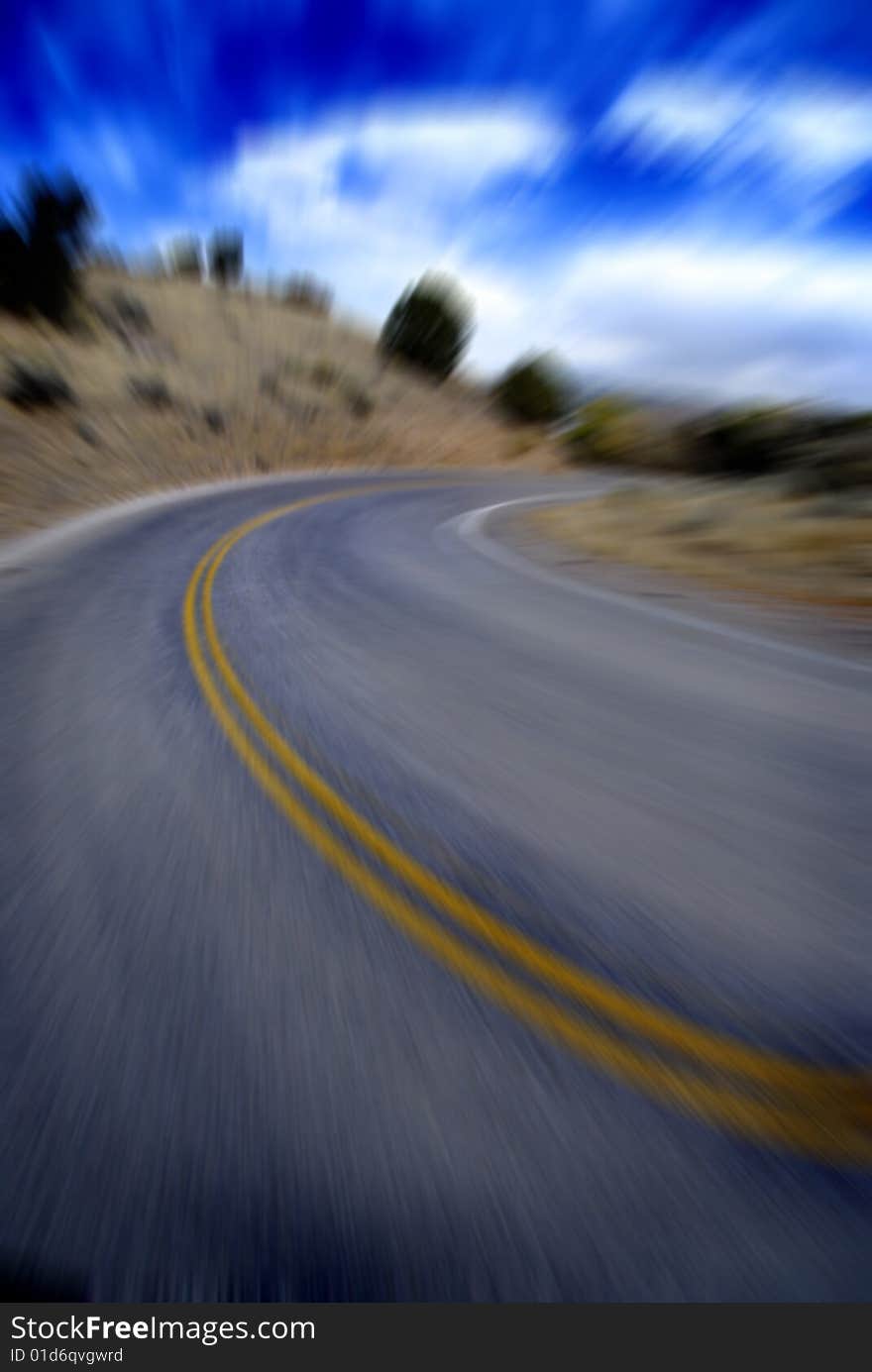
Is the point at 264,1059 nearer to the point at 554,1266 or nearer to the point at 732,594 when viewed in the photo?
the point at 554,1266

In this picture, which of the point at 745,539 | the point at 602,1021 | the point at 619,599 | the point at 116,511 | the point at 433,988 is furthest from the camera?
the point at 116,511

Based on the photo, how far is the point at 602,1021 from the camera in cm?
241

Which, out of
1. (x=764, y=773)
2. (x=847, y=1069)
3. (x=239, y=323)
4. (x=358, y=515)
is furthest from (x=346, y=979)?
(x=239, y=323)

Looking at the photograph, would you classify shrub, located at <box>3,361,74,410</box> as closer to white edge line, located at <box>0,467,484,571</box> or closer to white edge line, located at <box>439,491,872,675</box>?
white edge line, located at <box>0,467,484,571</box>

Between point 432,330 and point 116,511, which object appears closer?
point 116,511

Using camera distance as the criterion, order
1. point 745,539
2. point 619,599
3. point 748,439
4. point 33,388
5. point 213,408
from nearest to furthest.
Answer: point 619,599
point 745,539
point 33,388
point 213,408
point 748,439

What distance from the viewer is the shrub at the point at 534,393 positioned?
141 feet

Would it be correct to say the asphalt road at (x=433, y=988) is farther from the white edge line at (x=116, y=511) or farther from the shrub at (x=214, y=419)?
the shrub at (x=214, y=419)

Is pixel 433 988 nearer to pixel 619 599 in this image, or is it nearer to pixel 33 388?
pixel 619 599

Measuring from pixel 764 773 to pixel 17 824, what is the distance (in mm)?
4358

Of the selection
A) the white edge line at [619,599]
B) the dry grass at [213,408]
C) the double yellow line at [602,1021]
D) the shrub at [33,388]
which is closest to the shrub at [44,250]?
the dry grass at [213,408]

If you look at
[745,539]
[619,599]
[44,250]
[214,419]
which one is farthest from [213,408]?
[619,599]

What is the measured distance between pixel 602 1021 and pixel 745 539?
10.4m

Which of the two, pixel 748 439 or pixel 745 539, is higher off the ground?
pixel 748 439
